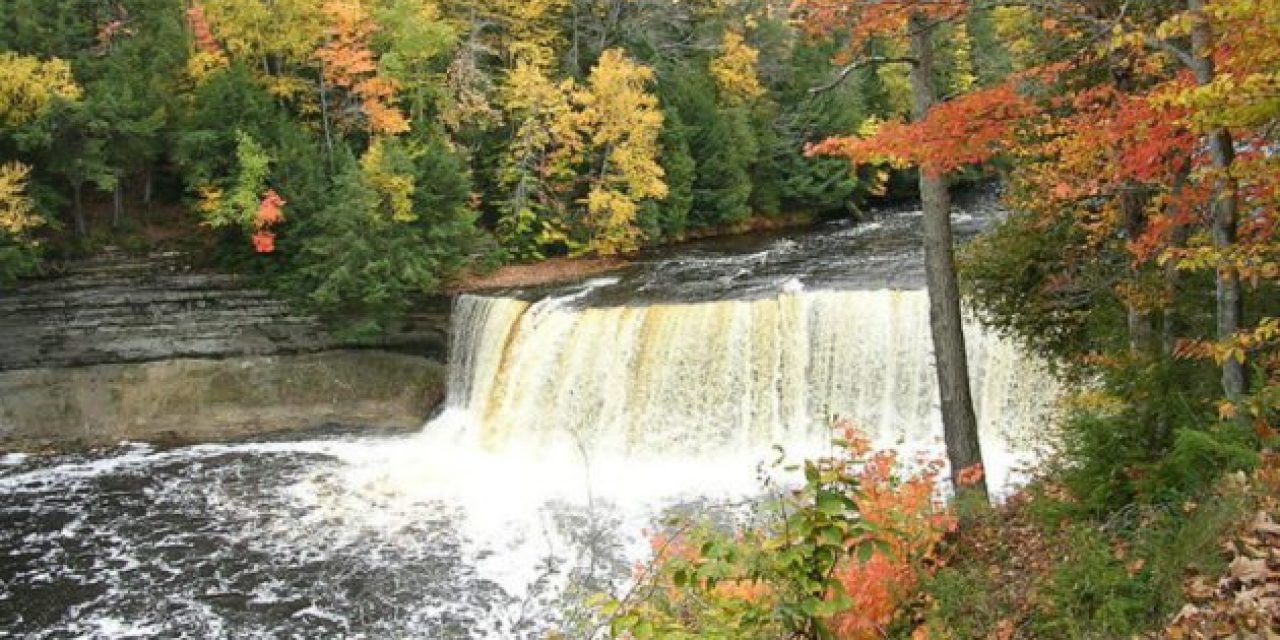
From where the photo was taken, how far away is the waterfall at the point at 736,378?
47.9ft

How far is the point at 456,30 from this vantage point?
24.1 m

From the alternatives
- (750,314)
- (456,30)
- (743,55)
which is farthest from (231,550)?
(743,55)

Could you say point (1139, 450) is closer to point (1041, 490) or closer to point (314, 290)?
point (1041, 490)

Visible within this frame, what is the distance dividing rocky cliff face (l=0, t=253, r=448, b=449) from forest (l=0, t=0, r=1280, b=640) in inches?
29.5

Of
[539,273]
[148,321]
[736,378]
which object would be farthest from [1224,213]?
[148,321]

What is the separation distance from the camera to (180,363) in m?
18.4

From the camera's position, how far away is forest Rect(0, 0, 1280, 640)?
15.7 feet

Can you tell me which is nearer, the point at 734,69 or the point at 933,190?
the point at 933,190

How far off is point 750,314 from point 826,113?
15.1 meters

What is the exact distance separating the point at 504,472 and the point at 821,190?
1672cm

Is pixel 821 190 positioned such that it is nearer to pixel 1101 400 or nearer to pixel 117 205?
pixel 117 205

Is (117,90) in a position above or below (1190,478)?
above

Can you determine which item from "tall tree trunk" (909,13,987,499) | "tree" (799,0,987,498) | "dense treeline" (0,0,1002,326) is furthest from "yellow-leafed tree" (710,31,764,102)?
"tall tree trunk" (909,13,987,499)

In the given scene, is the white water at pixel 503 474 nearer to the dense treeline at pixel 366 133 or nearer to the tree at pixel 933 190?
the tree at pixel 933 190
